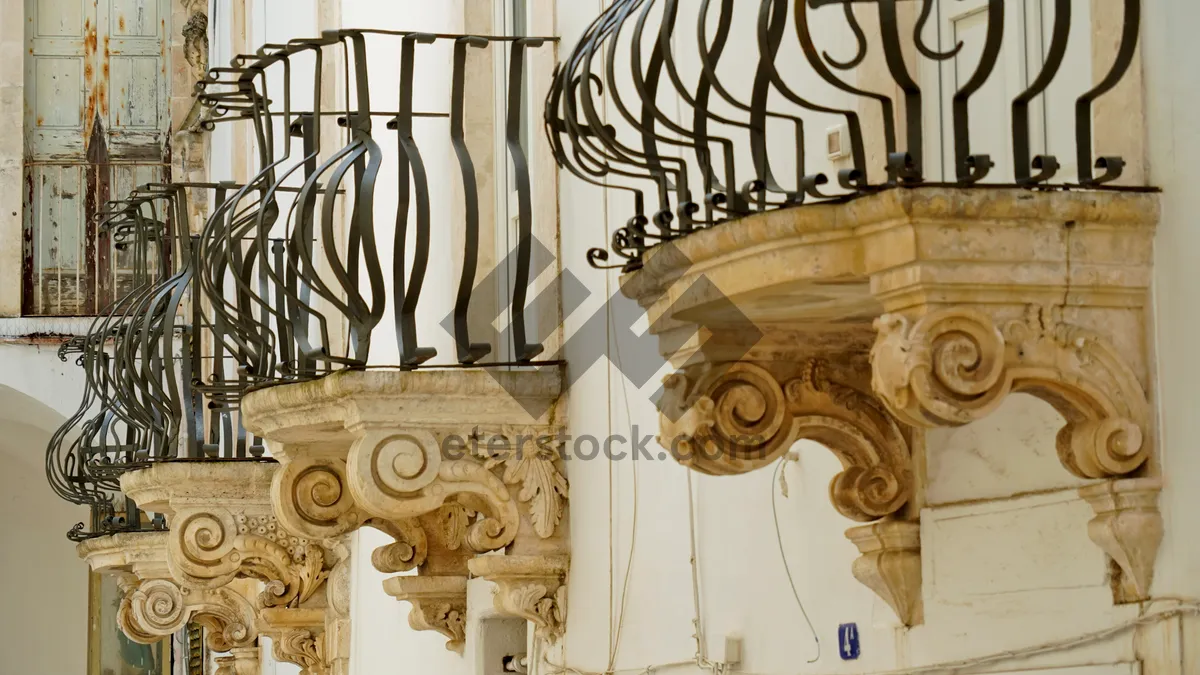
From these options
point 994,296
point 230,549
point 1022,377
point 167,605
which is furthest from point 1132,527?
point 167,605

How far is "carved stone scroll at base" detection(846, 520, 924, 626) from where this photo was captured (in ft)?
16.0

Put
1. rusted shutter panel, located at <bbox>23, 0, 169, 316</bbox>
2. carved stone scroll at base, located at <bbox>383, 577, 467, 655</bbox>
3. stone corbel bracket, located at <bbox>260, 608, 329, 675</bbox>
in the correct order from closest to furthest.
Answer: carved stone scroll at base, located at <bbox>383, 577, 467, 655</bbox> < stone corbel bracket, located at <bbox>260, 608, 329, 675</bbox> < rusted shutter panel, located at <bbox>23, 0, 169, 316</bbox>

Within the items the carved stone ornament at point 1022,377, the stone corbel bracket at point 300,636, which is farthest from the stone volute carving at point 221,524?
Answer: the carved stone ornament at point 1022,377

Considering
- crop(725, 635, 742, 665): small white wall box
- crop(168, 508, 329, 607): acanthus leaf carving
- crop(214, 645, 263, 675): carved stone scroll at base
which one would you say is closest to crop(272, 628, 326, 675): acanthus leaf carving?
crop(168, 508, 329, 607): acanthus leaf carving

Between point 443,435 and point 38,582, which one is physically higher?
point 443,435

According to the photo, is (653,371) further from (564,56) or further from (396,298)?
(564,56)

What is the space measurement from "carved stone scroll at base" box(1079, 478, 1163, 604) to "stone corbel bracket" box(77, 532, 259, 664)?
10.0 metres

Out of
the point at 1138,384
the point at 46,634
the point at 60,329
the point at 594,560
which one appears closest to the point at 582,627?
the point at 594,560

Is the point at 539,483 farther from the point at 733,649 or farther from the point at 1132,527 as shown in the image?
the point at 1132,527

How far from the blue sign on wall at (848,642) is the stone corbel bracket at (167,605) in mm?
8752

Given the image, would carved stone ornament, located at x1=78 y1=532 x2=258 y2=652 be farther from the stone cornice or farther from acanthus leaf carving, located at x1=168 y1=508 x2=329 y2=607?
the stone cornice

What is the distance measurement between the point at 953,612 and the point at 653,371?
6.28 ft

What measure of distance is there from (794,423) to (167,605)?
9.74 meters

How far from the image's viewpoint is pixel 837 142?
5230mm
